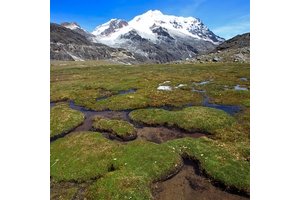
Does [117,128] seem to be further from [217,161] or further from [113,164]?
[217,161]

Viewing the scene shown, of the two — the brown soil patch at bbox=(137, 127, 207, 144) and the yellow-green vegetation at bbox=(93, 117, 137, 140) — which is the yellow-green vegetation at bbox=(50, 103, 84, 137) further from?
the brown soil patch at bbox=(137, 127, 207, 144)

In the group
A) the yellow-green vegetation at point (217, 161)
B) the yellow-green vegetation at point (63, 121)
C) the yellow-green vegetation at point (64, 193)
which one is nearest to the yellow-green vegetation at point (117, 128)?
the yellow-green vegetation at point (63, 121)

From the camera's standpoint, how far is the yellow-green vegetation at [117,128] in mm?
26241

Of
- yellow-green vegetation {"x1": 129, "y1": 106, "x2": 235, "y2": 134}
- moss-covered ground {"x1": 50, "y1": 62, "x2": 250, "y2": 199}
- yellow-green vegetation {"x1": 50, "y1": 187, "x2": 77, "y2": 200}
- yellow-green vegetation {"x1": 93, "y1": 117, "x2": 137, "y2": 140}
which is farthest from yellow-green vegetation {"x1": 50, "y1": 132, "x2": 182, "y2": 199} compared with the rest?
yellow-green vegetation {"x1": 129, "y1": 106, "x2": 235, "y2": 134}

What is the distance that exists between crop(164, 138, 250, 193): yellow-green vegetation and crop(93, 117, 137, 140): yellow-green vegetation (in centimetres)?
517

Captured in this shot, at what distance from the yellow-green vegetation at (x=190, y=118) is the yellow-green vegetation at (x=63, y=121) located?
23.1 ft

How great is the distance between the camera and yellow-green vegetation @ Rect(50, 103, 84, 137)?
93.7 ft

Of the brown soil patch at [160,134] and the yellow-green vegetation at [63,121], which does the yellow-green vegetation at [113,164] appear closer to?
the brown soil patch at [160,134]
